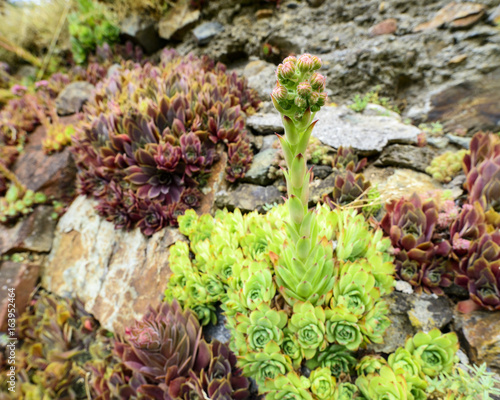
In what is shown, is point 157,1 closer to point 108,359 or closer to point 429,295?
point 108,359

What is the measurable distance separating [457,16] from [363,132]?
196cm

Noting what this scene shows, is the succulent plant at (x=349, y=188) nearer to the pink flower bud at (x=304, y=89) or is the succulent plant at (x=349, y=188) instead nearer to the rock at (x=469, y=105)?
the pink flower bud at (x=304, y=89)

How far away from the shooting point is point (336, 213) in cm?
190

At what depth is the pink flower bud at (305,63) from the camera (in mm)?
1081

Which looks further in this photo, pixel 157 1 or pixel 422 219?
pixel 157 1

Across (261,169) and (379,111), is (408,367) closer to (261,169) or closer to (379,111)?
(261,169)

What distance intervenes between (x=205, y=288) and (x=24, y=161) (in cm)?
407

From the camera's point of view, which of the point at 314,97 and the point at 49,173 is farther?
the point at 49,173

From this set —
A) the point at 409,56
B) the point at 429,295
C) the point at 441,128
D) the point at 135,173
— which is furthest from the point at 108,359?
the point at 409,56

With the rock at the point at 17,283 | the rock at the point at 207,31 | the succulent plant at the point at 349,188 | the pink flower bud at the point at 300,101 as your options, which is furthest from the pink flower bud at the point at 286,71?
the rock at the point at 207,31

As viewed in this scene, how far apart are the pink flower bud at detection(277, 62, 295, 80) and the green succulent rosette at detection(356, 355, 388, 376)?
150cm

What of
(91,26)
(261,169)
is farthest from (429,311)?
(91,26)

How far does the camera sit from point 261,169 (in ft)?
9.97

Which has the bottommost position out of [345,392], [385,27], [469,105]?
[345,392]
